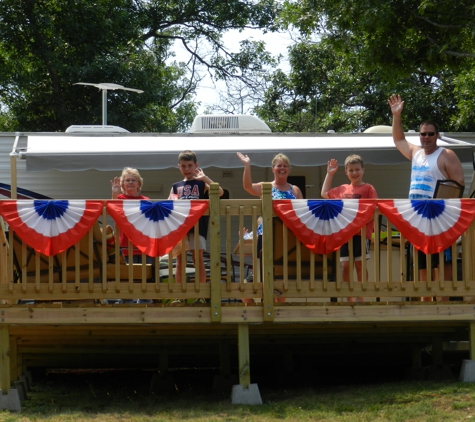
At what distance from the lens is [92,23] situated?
2025 cm

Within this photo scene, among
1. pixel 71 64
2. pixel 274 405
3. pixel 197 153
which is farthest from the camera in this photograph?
pixel 71 64

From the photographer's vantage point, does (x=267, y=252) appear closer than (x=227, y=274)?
No

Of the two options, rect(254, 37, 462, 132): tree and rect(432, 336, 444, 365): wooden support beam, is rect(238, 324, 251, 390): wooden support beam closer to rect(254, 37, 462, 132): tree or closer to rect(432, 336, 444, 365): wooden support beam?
rect(432, 336, 444, 365): wooden support beam

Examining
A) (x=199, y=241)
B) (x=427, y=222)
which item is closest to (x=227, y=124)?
(x=199, y=241)

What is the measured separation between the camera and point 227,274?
21.4ft

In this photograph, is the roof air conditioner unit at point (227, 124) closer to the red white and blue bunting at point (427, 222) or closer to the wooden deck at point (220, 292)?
the wooden deck at point (220, 292)

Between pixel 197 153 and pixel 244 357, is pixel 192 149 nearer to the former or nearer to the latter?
pixel 197 153

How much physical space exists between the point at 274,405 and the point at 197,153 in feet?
10.7

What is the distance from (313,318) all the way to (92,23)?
49.9ft

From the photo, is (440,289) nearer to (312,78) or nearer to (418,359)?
(418,359)

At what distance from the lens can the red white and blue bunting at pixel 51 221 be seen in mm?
6418

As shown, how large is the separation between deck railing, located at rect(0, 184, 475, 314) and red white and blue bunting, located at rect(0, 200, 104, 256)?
0.29 ft

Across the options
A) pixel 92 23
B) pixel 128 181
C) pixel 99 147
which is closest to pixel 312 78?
pixel 92 23

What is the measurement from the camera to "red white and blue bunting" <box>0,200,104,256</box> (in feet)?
21.1
